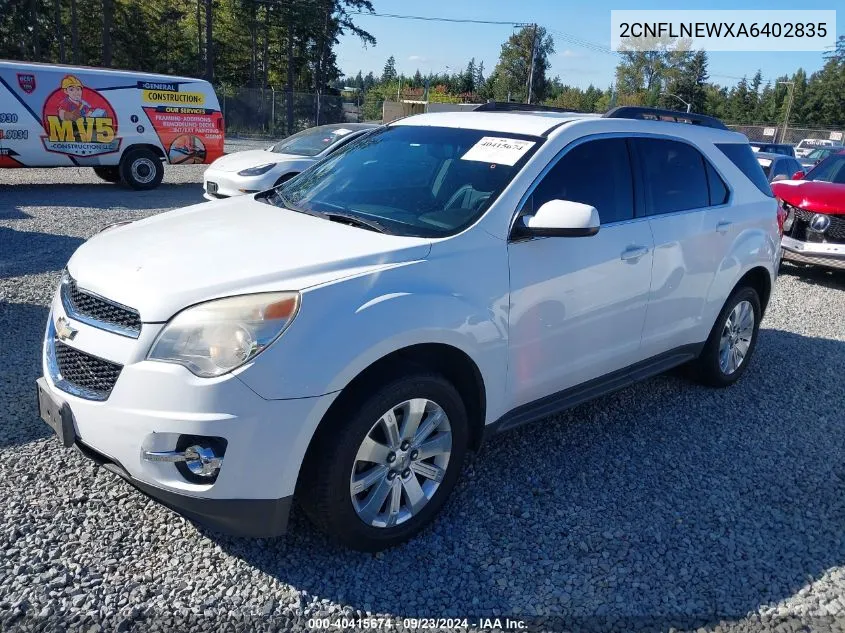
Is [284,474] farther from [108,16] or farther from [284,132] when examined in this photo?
[108,16]

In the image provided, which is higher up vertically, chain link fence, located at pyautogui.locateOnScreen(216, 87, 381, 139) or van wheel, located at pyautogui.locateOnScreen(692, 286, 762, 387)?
chain link fence, located at pyautogui.locateOnScreen(216, 87, 381, 139)

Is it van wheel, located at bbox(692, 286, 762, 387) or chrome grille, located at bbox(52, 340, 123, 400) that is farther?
van wheel, located at bbox(692, 286, 762, 387)

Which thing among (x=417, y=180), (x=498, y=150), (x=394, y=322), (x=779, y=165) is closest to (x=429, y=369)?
(x=394, y=322)

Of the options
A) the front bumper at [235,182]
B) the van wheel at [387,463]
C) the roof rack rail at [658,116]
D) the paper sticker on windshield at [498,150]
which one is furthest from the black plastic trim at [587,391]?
the front bumper at [235,182]

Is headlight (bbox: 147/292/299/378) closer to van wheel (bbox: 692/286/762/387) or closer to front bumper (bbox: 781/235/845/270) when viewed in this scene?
van wheel (bbox: 692/286/762/387)

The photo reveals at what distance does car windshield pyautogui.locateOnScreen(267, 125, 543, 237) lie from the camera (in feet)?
11.0

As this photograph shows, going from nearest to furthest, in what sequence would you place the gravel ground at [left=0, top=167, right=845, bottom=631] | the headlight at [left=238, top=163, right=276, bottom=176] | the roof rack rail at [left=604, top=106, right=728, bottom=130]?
the gravel ground at [left=0, top=167, right=845, bottom=631] < the roof rack rail at [left=604, top=106, right=728, bottom=130] < the headlight at [left=238, top=163, right=276, bottom=176]

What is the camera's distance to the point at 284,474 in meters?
2.58

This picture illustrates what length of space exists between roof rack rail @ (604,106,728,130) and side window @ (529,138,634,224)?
34cm

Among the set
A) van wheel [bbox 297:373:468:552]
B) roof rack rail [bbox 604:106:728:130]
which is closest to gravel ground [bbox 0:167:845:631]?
van wheel [bbox 297:373:468:552]

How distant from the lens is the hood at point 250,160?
1122 cm

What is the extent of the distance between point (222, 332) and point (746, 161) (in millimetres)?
4196

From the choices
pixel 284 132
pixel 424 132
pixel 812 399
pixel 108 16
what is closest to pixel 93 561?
pixel 424 132

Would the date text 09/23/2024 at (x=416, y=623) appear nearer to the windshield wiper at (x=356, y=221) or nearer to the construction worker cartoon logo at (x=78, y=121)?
the windshield wiper at (x=356, y=221)
